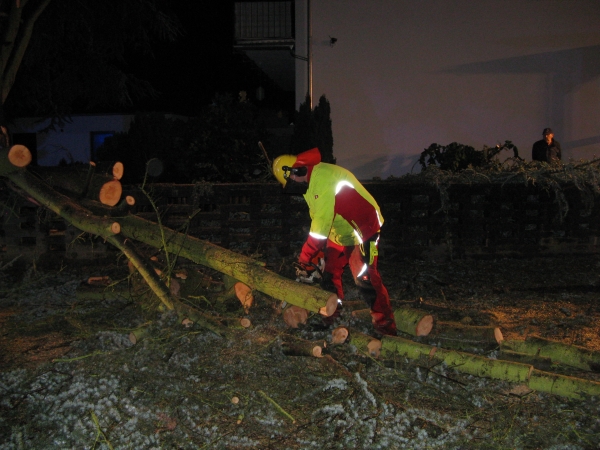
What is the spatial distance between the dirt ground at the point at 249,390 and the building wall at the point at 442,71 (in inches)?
270

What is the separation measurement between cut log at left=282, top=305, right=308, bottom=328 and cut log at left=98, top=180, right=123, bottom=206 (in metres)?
2.04

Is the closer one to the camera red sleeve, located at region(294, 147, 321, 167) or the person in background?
red sleeve, located at region(294, 147, 321, 167)

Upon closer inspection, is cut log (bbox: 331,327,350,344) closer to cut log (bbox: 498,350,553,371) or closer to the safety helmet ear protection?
cut log (bbox: 498,350,553,371)

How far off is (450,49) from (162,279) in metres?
9.24

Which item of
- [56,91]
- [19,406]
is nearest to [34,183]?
[19,406]

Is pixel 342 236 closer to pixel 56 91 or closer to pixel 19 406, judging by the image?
pixel 19 406

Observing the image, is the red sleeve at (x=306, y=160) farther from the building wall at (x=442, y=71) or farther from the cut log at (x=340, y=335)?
the building wall at (x=442, y=71)

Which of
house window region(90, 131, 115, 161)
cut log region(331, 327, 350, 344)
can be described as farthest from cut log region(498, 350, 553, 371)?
house window region(90, 131, 115, 161)

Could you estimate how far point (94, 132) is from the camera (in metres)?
22.2

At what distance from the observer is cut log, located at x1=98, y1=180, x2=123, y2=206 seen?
5.22 metres

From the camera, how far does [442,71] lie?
38.8 ft

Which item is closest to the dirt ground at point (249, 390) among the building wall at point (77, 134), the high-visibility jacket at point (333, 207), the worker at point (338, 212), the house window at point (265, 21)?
the worker at point (338, 212)

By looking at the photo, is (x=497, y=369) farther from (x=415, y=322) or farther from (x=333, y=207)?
(x=333, y=207)

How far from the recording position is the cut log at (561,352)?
3928mm
